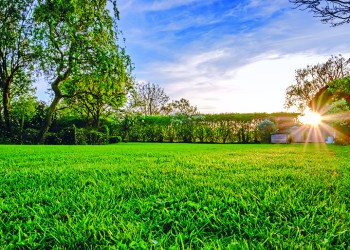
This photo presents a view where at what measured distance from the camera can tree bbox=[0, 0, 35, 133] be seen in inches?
669

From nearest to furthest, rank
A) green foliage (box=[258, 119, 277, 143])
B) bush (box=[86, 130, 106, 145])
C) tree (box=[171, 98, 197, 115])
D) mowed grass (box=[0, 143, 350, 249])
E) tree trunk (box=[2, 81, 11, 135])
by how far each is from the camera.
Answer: mowed grass (box=[0, 143, 350, 249]) < bush (box=[86, 130, 106, 145]) < green foliage (box=[258, 119, 277, 143]) < tree trunk (box=[2, 81, 11, 135]) < tree (box=[171, 98, 197, 115])

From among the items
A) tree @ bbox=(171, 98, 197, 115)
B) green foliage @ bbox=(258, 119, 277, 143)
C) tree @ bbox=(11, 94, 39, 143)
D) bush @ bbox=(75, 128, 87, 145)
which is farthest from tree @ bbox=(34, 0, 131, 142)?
tree @ bbox=(171, 98, 197, 115)

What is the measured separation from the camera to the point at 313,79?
1214 inches

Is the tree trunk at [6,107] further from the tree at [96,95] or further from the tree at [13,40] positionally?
the tree at [96,95]

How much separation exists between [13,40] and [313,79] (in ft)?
100

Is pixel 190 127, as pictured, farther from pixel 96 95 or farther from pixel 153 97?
pixel 153 97

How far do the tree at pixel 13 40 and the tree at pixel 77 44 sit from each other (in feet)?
8.27

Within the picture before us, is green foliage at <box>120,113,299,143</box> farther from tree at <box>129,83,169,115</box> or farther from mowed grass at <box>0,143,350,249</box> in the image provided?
tree at <box>129,83,169,115</box>

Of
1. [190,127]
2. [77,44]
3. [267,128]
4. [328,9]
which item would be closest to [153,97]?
[190,127]

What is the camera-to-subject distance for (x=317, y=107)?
1408 cm

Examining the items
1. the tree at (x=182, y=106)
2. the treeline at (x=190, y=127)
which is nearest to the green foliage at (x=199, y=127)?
the treeline at (x=190, y=127)

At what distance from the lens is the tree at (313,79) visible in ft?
96.0

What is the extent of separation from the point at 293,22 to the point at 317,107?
276 inches

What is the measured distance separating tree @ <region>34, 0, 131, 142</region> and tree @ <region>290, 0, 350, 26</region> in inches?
407
